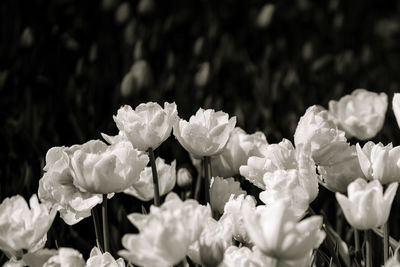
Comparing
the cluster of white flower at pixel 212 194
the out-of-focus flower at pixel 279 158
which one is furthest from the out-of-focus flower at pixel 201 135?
the out-of-focus flower at pixel 279 158

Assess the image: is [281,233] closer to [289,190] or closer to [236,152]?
[289,190]

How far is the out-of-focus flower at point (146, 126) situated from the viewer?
1479mm

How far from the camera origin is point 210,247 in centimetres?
118

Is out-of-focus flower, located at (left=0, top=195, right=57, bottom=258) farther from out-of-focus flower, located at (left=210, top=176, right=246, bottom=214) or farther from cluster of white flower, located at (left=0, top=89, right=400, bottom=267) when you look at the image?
out-of-focus flower, located at (left=210, top=176, right=246, bottom=214)

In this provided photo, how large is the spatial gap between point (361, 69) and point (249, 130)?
1354 millimetres

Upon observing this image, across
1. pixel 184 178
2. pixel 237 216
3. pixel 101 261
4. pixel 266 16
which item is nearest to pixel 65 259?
pixel 101 261

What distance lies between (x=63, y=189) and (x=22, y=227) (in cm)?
19

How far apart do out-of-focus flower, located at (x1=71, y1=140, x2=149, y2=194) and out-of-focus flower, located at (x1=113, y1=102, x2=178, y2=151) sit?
0.11 m

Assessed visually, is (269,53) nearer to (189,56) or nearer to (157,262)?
(189,56)

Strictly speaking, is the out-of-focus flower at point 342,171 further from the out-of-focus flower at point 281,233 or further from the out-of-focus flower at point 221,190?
the out-of-focus flower at point 281,233

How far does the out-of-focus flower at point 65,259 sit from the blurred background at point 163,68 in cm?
65

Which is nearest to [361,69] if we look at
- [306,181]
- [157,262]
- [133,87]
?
[133,87]

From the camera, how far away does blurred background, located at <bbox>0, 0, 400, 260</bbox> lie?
2559 millimetres

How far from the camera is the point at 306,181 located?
4.28ft
